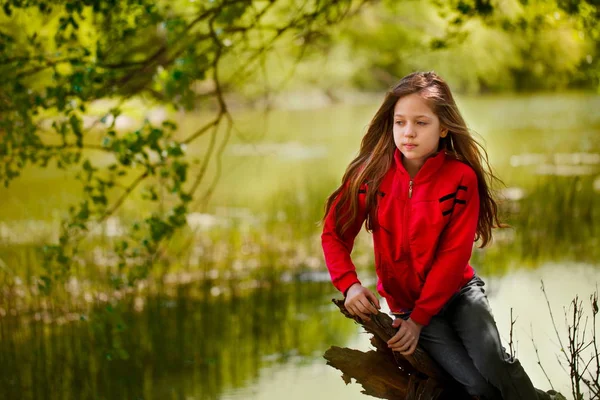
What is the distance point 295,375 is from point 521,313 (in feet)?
5.05

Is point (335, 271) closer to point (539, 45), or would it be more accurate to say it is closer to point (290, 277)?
point (290, 277)

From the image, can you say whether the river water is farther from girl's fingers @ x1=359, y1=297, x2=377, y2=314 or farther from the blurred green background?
girl's fingers @ x1=359, y1=297, x2=377, y2=314

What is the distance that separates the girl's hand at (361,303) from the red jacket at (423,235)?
2.1 inches

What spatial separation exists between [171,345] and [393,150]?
2.99 metres

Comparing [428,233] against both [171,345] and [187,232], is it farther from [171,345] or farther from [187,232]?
[187,232]

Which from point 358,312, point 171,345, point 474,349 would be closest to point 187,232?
point 171,345

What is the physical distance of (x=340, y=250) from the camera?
2281 mm

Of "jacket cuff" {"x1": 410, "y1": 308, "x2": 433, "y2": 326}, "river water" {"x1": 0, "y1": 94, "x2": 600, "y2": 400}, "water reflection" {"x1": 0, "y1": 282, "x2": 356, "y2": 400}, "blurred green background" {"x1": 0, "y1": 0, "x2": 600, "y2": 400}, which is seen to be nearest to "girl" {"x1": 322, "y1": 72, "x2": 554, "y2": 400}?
"jacket cuff" {"x1": 410, "y1": 308, "x2": 433, "y2": 326}

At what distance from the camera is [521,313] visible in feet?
16.3

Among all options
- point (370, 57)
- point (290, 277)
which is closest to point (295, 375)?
point (290, 277)

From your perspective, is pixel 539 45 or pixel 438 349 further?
pixel 539 45

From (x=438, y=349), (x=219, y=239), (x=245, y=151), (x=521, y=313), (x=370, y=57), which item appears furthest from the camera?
(x=370, y=57)

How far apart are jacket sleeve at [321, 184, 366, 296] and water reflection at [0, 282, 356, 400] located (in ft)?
6.08

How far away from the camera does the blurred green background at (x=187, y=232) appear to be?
406cm
